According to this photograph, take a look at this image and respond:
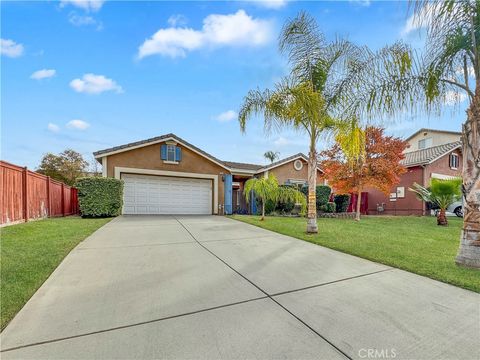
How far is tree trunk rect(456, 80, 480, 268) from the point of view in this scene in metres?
4.24

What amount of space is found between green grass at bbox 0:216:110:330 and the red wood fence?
0.92m

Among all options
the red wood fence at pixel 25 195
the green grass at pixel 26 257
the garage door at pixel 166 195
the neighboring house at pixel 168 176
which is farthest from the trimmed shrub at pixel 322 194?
the red wood fence at pixel 25 195

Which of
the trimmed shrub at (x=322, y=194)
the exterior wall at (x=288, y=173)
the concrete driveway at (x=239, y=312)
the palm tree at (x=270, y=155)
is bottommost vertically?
the concrete driveway at (x=239, y=312)

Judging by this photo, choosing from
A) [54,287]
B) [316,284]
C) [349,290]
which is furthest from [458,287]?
[54,287]

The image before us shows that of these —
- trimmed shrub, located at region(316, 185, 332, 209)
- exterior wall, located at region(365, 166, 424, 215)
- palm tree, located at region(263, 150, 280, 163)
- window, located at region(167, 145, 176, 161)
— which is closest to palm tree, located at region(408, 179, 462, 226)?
trimmed shrub, located at region(316, 185, 332, 209)

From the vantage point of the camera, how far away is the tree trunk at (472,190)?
424 centimetres

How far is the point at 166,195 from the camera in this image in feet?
45.4

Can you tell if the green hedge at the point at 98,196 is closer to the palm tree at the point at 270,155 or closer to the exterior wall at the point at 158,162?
the exterior wall at the point at 158,162

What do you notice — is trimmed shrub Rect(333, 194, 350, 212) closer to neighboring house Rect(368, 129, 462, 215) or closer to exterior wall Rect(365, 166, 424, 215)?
exterior wall Rect(365, 166, 424, 215)

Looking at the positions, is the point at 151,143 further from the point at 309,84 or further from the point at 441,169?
the point at 441,169

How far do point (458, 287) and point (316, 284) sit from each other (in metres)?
1.97

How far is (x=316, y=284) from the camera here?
347cm

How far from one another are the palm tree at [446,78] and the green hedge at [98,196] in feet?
34.9

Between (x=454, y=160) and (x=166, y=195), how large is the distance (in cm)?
2188
